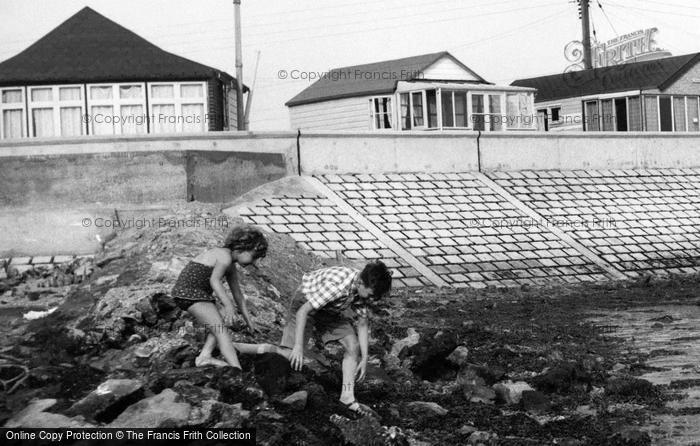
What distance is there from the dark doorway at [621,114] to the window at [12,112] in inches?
935

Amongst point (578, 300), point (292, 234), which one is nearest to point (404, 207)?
point (292, 234)

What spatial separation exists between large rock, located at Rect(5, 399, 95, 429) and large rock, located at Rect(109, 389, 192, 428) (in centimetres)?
24

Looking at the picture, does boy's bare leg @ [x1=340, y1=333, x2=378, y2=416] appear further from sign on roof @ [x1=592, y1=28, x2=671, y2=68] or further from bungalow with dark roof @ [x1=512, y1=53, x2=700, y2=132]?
sign on roof @ [x1=592, y1=28, x2=671, y2=68]

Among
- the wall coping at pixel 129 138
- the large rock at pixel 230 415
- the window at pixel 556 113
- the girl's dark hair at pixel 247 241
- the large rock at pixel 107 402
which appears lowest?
the large rock at pixel 230 415

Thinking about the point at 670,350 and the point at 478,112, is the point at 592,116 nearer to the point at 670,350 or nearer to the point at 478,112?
the point at 478,112

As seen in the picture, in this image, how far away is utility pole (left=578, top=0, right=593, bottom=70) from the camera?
4709cm

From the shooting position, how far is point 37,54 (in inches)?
1305

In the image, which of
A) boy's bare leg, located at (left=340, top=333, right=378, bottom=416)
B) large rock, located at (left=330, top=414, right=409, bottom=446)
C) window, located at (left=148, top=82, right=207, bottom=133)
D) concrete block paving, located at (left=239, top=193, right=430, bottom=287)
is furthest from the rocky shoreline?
window, located at (left=148, top=82, right=207, bottom=133)

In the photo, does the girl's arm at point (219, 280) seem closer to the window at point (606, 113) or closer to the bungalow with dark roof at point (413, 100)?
the bungalow with dark roof at point (413, 100)

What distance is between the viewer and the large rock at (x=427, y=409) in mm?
8523

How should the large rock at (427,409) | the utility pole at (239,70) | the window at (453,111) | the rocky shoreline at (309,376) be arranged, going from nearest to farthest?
the rocky shoreline at (309,376) → the large rock at (427,409) → the utility pole at (239,70) → the window at (453,111)

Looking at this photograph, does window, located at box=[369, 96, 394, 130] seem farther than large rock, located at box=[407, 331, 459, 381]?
Yes

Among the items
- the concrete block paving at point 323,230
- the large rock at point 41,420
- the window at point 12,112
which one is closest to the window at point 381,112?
the window at point 12,112

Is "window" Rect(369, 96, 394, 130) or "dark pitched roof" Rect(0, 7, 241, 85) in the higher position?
"dark pitched roof" Rect(0, 7, 241, 85)
